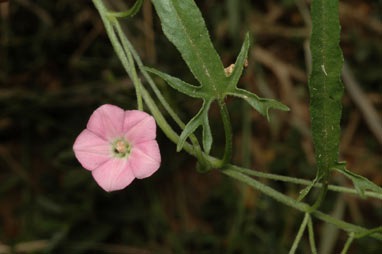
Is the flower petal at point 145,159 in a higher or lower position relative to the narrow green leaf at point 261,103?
lower

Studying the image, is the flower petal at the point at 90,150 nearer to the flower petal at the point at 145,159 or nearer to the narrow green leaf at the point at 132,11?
the flower petal at the point at 145,159

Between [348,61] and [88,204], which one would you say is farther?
[348,61]

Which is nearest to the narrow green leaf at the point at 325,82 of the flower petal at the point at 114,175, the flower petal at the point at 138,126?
the flower petal at the point at 138,126

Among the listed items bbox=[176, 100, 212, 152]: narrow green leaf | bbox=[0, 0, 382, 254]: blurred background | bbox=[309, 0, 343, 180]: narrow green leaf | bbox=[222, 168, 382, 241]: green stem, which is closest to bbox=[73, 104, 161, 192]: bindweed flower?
bbox=[176, 100, 212, 152]: narrow green leaf

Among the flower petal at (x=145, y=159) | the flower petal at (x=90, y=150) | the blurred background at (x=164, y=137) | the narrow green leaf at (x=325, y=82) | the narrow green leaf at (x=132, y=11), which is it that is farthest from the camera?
the blurred background at (x=164, y=137)

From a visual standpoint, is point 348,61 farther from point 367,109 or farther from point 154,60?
point 154,60

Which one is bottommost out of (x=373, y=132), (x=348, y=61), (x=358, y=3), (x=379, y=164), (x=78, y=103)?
(x=379, y=164)

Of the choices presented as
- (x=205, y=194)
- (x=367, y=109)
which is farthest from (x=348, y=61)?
(x=205, y=194)

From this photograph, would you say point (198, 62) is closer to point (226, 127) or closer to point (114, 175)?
point (226, 127)
